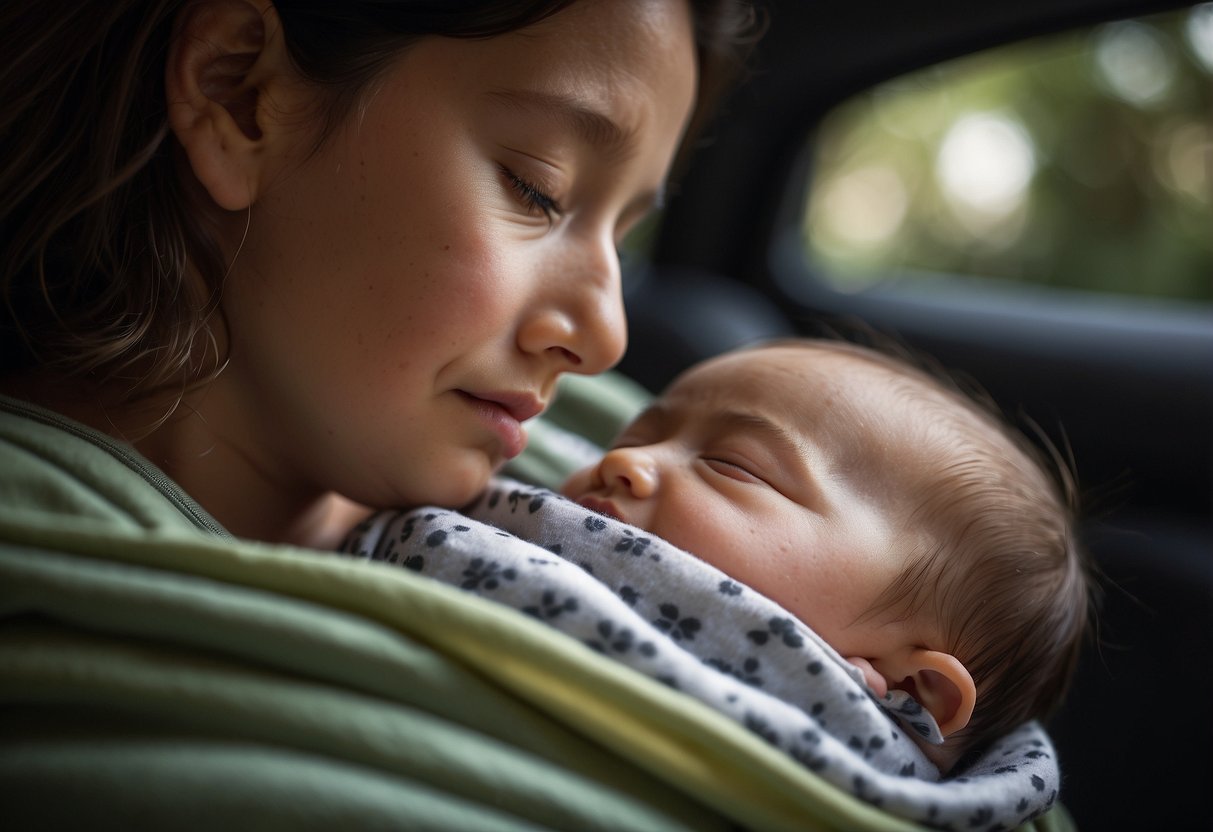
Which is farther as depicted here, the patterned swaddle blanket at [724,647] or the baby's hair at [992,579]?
the baby's hair at [992,579]

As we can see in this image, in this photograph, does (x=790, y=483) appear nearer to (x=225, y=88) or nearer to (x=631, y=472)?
(x=631, y=472)

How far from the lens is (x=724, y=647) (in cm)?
85

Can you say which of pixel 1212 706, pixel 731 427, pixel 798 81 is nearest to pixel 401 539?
pixel 731 427

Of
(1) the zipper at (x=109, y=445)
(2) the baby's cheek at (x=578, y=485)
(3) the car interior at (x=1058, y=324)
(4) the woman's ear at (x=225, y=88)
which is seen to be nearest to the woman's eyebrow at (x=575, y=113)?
(4) the woman's ear at (x=225, y=88)

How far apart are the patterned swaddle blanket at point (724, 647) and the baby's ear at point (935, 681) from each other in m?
0.04

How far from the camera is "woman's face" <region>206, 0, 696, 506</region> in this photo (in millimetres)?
948

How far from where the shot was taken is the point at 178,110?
3.17 ft

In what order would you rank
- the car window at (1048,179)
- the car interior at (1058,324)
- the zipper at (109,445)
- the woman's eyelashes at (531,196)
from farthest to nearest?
1. the car window at (1048,179)
2. the car interior at (1058,324)
3. the woman's eyelashes at (531,196)
4. the zipper at (109,445)

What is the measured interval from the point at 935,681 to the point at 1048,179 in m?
2.69

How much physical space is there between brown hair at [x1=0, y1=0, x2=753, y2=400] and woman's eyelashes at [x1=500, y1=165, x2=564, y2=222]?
13 cm

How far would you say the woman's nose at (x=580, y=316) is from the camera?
1.00 metres

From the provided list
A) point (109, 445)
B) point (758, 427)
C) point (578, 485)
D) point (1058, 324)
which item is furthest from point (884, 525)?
point (1058, 324)

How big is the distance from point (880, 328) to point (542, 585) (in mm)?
1455

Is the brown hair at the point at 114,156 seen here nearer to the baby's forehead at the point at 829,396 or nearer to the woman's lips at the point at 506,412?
the woman's lips at the point at 506,412
